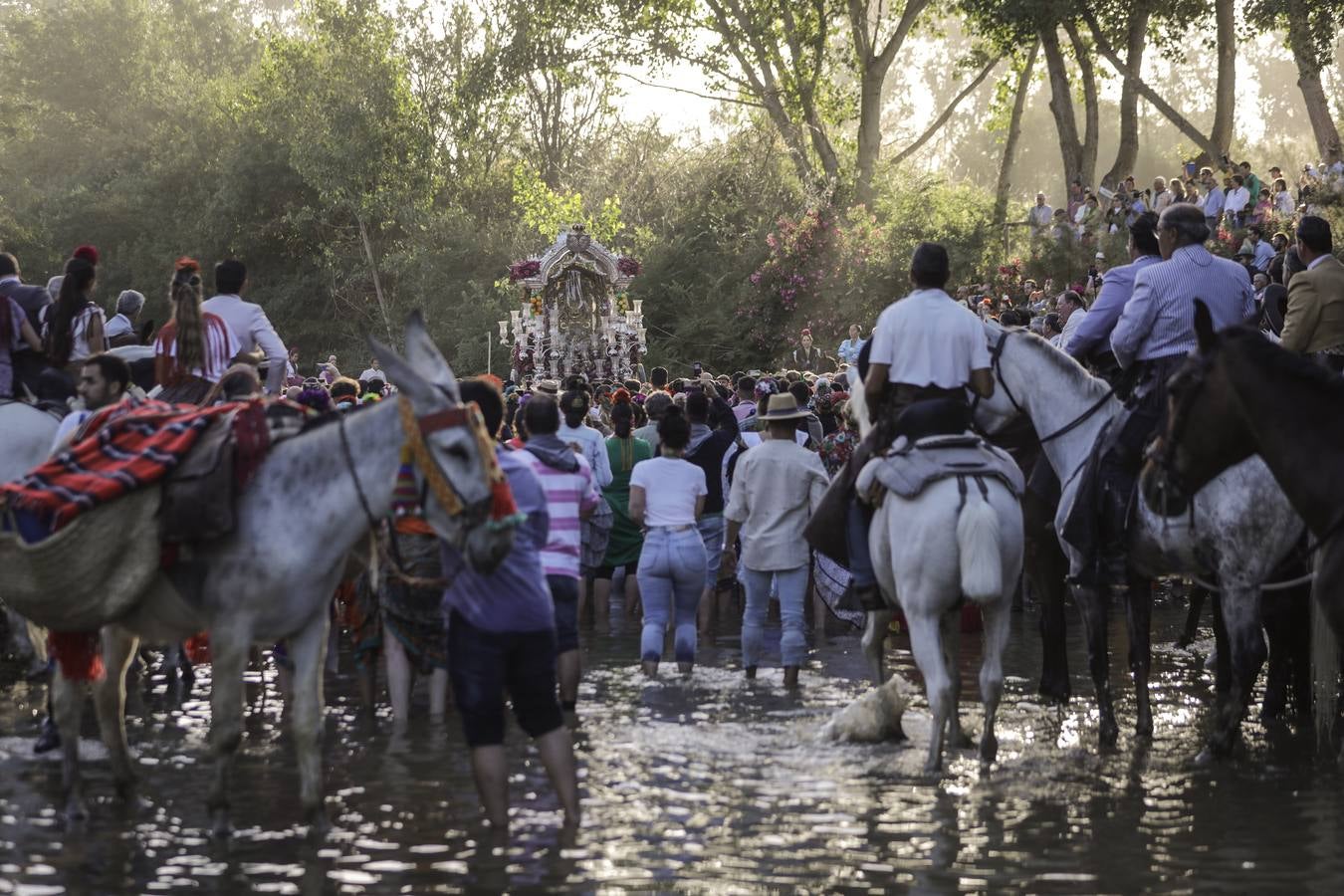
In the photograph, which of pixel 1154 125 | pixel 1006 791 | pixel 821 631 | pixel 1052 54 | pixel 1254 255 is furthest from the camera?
pixel 1154 125

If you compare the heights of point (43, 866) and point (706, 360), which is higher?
point (706, 360)

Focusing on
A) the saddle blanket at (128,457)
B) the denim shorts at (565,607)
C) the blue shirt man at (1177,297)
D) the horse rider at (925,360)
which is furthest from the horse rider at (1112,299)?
the saddle blanket at (128,457)

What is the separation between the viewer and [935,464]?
9.45 m

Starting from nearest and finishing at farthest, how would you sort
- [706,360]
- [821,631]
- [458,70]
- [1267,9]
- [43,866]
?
[43,866] → [821,631] → [1267,9] → [706,360] → [458,70]

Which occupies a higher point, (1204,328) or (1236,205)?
(1236,205)

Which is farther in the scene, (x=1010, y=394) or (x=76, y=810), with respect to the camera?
(x=1010, y=394)

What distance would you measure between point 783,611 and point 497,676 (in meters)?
5.43

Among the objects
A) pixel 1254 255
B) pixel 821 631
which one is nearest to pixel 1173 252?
pixel 821 631

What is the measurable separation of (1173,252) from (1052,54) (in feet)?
89.4

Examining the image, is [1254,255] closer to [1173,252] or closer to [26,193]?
[1173,252]

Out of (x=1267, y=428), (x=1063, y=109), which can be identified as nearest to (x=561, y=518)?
(x=1267, y=428)

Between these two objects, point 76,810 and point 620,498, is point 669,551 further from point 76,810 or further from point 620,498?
point 76,810

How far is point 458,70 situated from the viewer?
55562mm

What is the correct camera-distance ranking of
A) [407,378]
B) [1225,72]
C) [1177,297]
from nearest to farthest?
[407,378]
[1177,297]
[1225,72]
